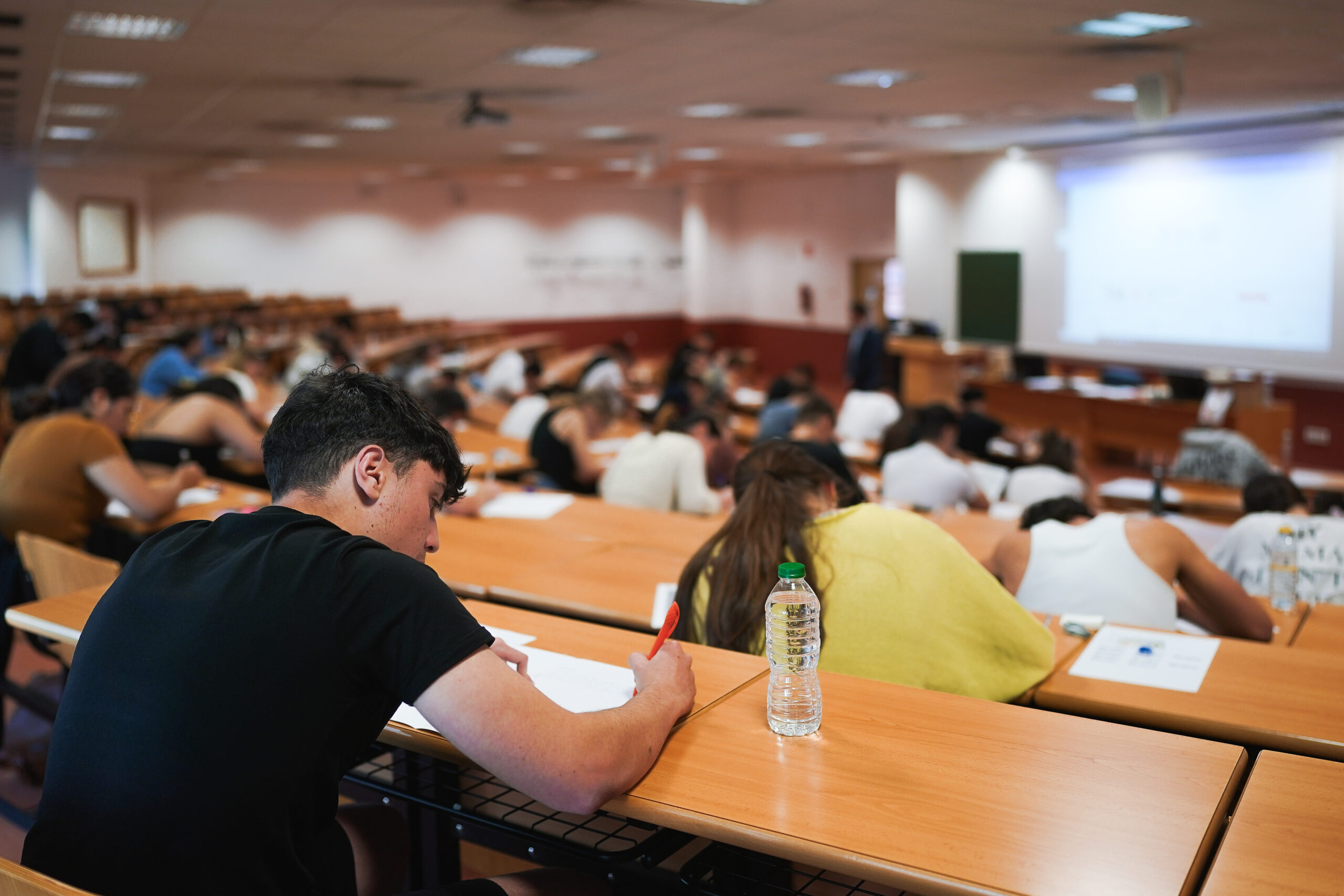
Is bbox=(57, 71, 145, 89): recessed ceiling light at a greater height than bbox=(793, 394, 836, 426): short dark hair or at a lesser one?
greater

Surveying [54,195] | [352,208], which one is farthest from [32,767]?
[352,208]

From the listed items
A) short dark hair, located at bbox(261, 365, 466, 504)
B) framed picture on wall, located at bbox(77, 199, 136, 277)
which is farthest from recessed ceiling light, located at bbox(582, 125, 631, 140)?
framed picture on wall, located at bbox(77, 199, 136, 277)

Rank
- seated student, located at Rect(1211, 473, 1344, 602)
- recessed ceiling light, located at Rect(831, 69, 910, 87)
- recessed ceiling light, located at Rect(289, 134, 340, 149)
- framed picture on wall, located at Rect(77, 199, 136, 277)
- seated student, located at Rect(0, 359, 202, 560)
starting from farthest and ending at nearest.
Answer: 1. framed picture on wall, located at Rect(77, 199, 136, 277)
2. recessed ceiling light, located at Rect(289, 134, 340, 149)
3. recessed ceiling light, located at Rect(831, 69, 910, 87)
4. seated student, located at Rect(0, 359, 202, 560)
5. seated student, located at Rect(1211, 473, 1344, 602)

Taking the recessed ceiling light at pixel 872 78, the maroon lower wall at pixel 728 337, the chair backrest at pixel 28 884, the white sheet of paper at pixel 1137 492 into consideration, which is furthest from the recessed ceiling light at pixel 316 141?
the chair backrest at pixel 28 884

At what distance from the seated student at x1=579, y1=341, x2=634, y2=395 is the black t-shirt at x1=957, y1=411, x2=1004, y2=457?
9.14 ft

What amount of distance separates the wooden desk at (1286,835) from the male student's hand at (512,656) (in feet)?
3.38

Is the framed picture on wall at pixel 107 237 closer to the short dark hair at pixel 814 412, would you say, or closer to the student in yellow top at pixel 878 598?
the short dark hair at pixel 814 412

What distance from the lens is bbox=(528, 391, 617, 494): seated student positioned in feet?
18.6

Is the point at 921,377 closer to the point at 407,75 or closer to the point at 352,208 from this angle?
the point at 407,75

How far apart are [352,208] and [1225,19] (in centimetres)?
1483

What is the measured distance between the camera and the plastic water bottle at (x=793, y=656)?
180cm

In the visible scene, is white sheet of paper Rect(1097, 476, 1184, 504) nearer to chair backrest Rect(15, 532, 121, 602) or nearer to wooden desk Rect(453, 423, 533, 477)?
wooden desk Rect(453, 423, 533, 477)

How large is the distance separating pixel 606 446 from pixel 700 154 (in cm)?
707

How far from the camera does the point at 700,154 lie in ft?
42.2
